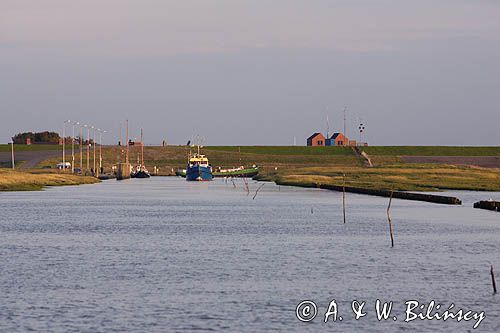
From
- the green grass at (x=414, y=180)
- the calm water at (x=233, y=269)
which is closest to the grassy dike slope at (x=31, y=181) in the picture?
the green grass at (x=414, y=180)

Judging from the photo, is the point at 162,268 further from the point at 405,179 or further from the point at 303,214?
the point at 405,179

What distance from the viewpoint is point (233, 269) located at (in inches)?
2060

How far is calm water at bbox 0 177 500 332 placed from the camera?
3809cm

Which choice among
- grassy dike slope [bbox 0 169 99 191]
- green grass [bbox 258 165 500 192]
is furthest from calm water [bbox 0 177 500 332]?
grassy dike slope [bbox 0 169 99 191]

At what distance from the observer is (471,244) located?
6662 centimetres

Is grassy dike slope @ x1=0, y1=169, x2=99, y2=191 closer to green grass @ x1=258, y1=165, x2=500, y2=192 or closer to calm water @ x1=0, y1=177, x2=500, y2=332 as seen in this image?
green grass @ x1=258, y1=165, x2=500, y2=192

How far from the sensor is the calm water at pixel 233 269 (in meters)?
38.1

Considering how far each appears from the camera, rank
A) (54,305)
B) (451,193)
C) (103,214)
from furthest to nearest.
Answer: (451,193), (103,214), (54,305)

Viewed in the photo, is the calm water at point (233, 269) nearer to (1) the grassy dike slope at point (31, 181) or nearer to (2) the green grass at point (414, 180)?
(2) the green grass at point (414, 180)

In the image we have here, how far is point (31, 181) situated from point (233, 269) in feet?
404

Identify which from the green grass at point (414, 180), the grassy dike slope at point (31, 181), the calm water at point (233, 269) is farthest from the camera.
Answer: the grassy dike slope at point (31, 181)

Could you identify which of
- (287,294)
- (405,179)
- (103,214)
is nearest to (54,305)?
(287,294)

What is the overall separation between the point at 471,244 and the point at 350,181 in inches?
4161

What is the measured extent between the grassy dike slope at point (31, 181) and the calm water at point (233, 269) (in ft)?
202
